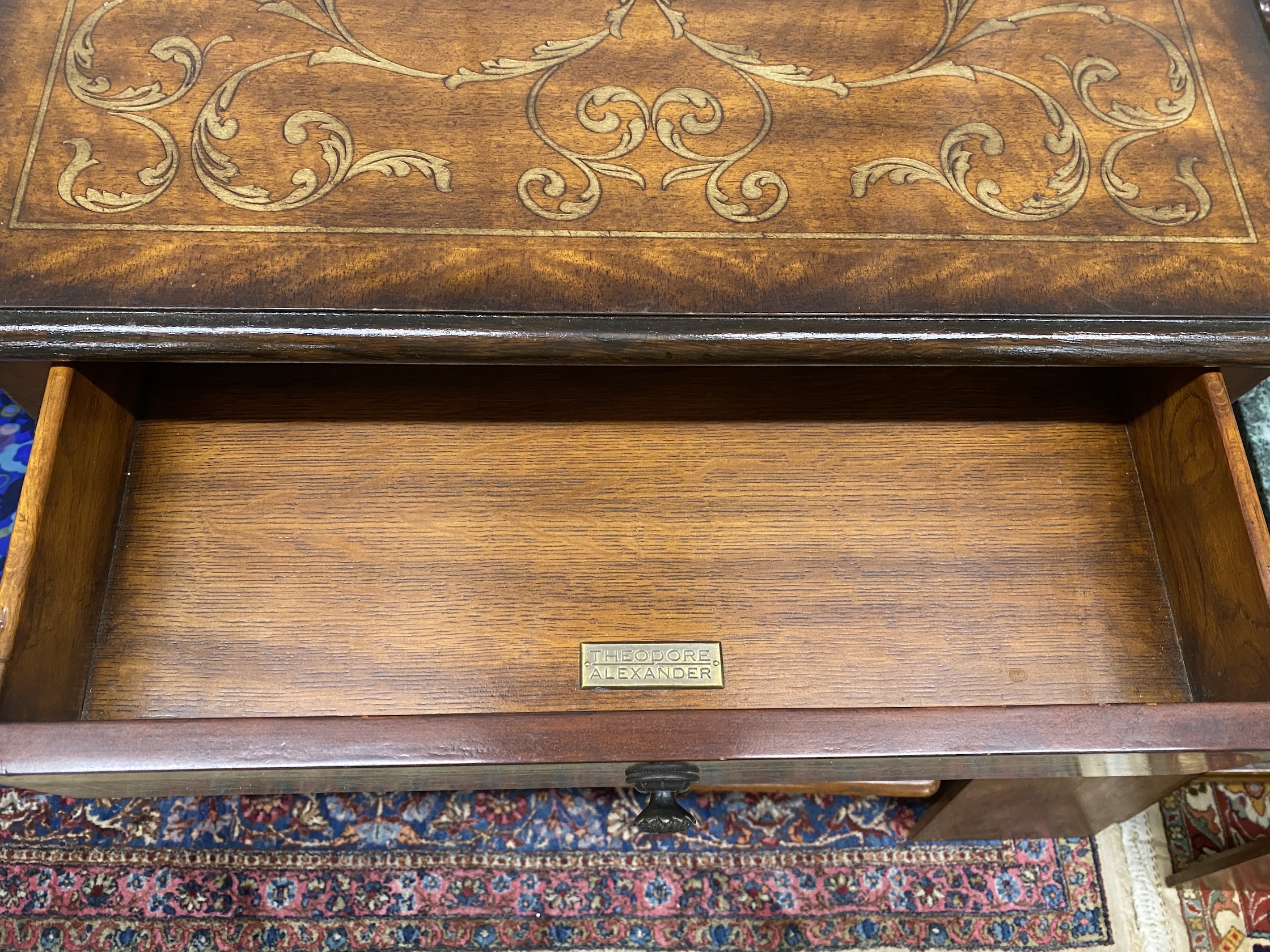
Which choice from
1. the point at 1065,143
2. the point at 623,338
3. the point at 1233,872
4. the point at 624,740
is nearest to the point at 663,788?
the point at 624,740

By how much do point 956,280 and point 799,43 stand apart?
245 mm

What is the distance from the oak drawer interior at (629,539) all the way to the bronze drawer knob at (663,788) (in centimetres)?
6

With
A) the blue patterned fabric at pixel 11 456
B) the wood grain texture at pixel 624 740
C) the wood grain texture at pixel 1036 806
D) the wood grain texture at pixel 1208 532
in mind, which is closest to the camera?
the wood grain texture at pixel 624 740

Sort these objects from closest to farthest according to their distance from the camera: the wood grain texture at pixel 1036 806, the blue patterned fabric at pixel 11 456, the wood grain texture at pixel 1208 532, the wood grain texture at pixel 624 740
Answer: the wood grain texture at pixel 624 740
the wood grain texture at pixel 1208 532
the wood grain texture at pixel 1036 806
the blue patterned fabric at pixel 11 456

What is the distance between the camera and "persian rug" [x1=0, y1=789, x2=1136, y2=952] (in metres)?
0.93

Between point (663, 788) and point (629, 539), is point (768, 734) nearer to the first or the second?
point (663, 788)

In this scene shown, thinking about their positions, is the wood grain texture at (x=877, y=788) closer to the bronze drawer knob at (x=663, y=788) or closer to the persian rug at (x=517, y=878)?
the persian rug at (x=517, y=878)

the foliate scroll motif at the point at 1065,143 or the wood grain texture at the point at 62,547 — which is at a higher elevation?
the foliate scroll motif at the point at 1065,143

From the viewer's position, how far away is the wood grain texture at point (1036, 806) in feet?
2.64

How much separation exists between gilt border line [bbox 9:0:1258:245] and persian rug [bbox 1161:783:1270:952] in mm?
671

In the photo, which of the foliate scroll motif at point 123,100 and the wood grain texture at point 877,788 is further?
the wood grain texture at point 877,788

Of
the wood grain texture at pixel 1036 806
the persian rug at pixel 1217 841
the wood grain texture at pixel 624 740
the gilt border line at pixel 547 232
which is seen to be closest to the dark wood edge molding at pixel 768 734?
the wood grain texture at pixel 624 740

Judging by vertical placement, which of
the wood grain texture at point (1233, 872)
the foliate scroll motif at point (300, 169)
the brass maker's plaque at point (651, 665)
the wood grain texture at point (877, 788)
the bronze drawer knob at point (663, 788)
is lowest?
the wood grain texture at point (1233, 872)

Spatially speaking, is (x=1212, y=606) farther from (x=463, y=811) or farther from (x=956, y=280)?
(x=463, y=811)
